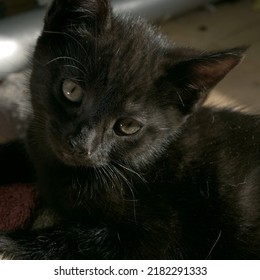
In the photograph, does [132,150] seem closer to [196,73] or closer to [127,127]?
[127,127]

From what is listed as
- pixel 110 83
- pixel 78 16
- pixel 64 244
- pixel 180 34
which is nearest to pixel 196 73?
pixel 110 83

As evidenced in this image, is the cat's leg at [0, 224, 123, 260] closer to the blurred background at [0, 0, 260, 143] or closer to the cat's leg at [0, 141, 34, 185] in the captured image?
the cat's leg at [0, 141, 34, 185]

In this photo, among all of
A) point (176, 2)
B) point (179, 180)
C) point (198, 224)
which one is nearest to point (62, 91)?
point (179, 180)

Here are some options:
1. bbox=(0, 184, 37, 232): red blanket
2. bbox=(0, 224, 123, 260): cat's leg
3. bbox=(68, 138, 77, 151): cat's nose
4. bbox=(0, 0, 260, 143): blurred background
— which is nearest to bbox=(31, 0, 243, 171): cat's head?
bbox=(68, 138, 77, 151): cat's nose

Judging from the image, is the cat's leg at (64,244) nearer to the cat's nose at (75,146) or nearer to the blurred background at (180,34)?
the cat's nose at (75,146)

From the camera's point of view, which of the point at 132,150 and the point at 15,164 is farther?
the point at 15,164
